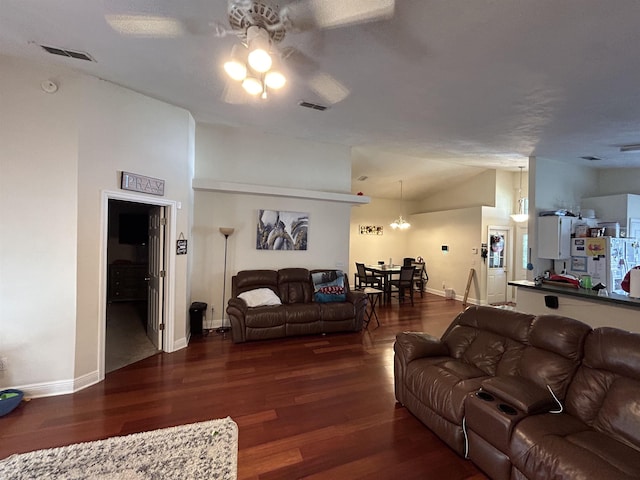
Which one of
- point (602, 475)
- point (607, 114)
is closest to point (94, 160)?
point (602, 475)

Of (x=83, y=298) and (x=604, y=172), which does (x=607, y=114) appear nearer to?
(x=604, y=172)

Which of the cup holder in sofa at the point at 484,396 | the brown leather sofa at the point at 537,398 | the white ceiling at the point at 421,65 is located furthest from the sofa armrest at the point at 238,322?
the cup holder in sofa at the point at 484,396

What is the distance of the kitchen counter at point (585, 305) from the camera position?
3.07m

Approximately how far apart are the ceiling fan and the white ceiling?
77 mm

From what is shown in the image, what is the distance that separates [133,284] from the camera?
23.4ft

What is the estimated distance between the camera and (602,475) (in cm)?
136

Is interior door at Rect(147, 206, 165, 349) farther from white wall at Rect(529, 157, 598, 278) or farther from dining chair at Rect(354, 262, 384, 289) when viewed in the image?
white wall at Rect(529, 157, 598, 278)

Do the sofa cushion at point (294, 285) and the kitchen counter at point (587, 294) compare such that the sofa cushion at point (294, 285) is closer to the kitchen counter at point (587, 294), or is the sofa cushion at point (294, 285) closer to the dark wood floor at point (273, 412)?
the dark wood floor at point (273, 412)

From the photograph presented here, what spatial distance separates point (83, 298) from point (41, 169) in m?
1.32

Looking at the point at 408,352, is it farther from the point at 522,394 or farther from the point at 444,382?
the point at 522,394

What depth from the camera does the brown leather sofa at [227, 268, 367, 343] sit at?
171 inches

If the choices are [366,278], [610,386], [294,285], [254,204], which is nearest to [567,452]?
[610,386]

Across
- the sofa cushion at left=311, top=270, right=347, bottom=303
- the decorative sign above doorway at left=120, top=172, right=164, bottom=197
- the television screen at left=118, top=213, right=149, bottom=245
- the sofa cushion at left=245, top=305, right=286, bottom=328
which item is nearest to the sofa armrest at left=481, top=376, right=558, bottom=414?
the sofa cushion at left=245, top=305, right=286, bottom=328

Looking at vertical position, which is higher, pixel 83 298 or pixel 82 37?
pixel 82 37
